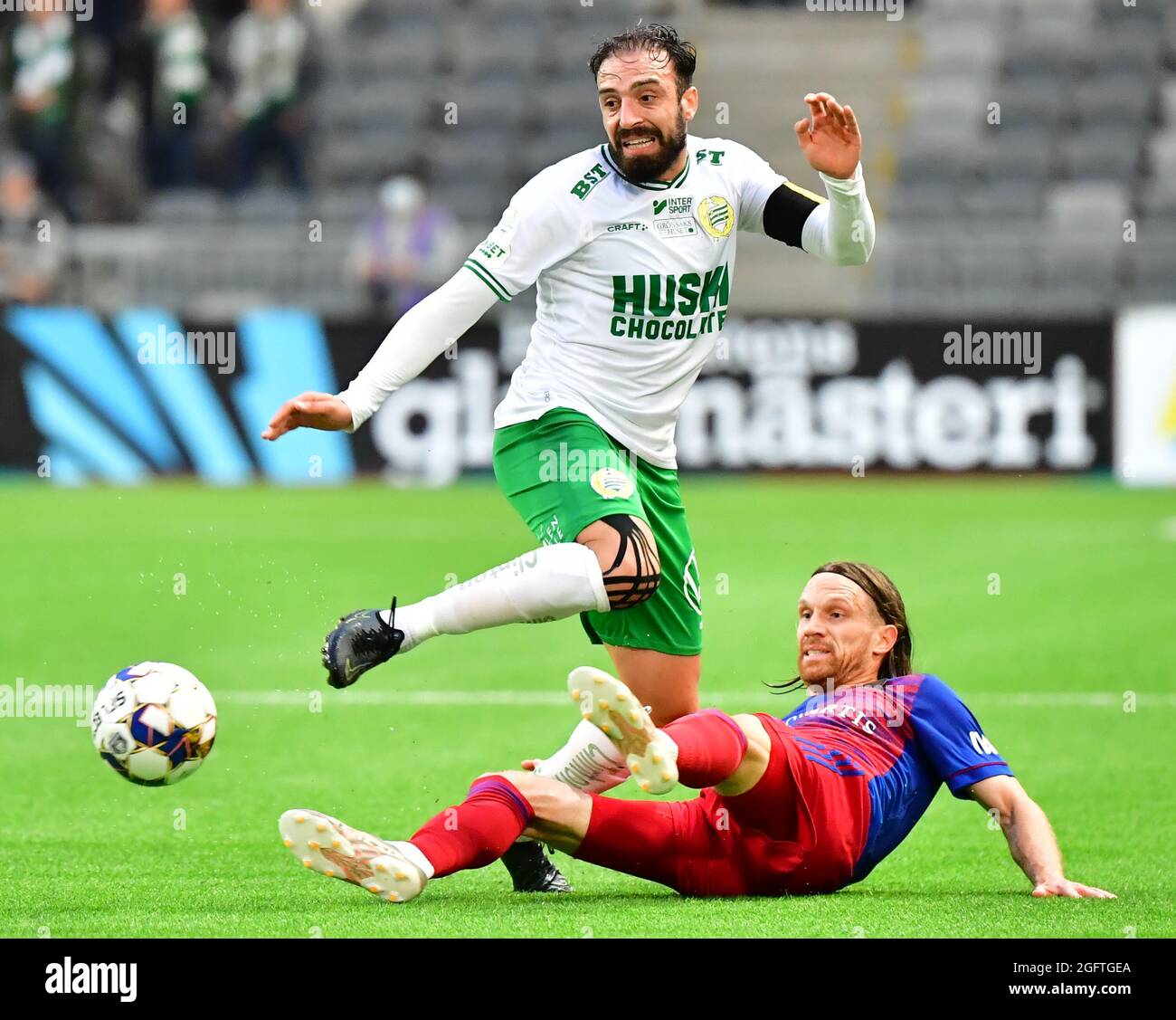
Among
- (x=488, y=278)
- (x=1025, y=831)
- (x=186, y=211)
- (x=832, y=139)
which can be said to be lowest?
(x=1025, y=831)

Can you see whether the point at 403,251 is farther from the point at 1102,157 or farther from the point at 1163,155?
the point at 1163,155

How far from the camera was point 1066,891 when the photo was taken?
5.78 meters

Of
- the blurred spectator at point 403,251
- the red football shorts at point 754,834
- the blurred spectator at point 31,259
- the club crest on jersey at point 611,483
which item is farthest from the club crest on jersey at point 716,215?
the blurred spectator at point 31,259

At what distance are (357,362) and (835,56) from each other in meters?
9.67

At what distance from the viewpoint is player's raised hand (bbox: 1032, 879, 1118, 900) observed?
5773mm

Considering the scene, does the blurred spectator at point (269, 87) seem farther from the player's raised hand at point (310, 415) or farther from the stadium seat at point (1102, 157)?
the player's raised hand at point (310, 415)

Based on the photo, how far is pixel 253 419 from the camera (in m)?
19.8

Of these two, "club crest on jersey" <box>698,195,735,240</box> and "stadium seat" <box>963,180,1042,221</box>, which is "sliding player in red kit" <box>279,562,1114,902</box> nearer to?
"club crest on jersey" <box>698,195,735,240</box>

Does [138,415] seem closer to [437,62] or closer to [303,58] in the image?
[303,58]

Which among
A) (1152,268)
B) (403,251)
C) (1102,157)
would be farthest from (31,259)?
(1102,157)

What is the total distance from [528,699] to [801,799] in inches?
182

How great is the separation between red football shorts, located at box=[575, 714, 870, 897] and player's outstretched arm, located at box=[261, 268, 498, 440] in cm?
140

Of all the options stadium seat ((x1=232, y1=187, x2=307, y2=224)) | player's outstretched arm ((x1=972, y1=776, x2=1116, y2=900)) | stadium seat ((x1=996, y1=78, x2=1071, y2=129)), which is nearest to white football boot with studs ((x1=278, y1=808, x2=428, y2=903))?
player's outstretched arm ((x1=972, y1=776, x2=1116, y2=900))

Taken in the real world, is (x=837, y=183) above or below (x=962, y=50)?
below
